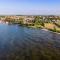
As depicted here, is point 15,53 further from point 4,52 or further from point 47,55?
point 47,55

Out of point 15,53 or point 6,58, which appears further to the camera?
point 15,53

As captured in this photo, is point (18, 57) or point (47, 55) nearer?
point (18, 57)

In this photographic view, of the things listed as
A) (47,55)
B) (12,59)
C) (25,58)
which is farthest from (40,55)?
(12,59)

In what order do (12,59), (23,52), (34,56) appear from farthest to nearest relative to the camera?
1. (23,52)
2. (34,56)
3. (12,59)

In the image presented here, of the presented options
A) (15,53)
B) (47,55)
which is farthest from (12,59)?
(47,55)

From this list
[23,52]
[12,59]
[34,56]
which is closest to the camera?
[12,59]

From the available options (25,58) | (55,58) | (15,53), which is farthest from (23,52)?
(55,58)

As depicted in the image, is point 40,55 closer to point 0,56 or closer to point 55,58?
point 55,58
